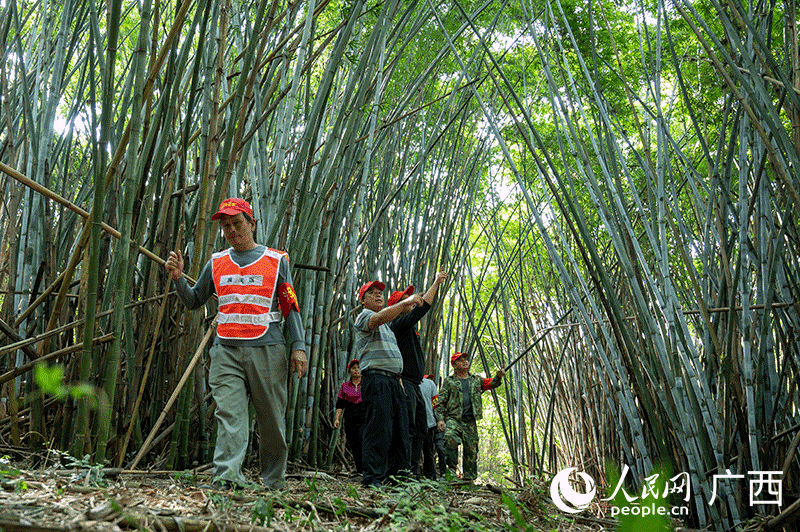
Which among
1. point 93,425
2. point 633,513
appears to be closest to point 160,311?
point 93,425

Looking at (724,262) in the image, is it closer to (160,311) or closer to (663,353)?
(663,353)

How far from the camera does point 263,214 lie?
2.47 meters

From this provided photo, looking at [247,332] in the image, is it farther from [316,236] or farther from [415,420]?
[415,420]

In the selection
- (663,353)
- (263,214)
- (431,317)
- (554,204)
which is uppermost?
(554,204)

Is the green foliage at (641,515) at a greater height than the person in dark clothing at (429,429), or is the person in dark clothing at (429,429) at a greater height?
the green foliage at (641,515)

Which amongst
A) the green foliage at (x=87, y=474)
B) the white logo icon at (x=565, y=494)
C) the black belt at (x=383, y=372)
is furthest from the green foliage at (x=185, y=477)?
the white logo icon at (x=565, y=494)

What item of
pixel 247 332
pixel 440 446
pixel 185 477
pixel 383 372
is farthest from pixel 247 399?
pixel 440 446

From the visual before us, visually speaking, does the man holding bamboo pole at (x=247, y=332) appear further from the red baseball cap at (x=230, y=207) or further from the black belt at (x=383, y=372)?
the black belt at (x=383, y=372)

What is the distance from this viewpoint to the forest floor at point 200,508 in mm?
1128

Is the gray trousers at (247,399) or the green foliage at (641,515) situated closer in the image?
the green foliage at (641,515)

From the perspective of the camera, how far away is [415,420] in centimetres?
310

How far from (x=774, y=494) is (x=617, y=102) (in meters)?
2.96

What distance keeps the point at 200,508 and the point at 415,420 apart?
5.84 feet

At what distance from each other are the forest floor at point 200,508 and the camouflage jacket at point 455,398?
176 cm
